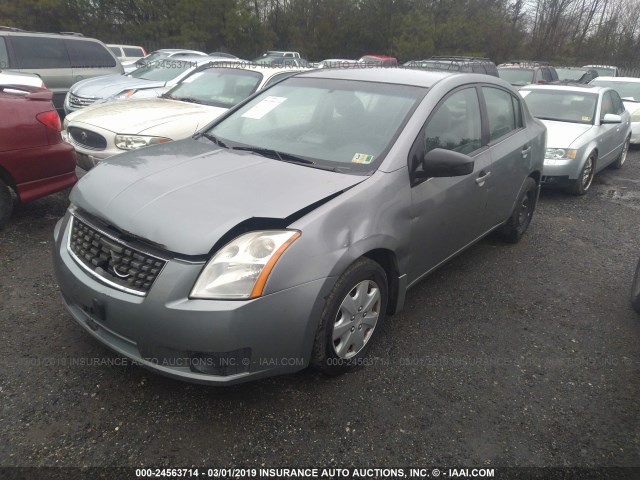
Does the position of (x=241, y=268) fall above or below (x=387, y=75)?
below

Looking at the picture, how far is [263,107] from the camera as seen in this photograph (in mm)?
3488

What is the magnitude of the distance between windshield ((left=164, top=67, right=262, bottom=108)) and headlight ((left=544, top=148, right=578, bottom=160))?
4.17 meters

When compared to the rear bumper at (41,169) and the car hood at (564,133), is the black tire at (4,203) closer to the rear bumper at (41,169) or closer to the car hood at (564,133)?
the rear bumper at (41,169)

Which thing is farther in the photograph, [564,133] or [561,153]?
[564,133]

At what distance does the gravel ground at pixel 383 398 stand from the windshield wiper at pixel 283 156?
3.99 ft

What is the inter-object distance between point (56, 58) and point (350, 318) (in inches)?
384

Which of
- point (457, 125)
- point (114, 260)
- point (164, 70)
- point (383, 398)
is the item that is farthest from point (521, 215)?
point (164, 70)

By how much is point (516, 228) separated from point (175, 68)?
762cm

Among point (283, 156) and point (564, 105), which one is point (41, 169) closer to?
point (283, 156)

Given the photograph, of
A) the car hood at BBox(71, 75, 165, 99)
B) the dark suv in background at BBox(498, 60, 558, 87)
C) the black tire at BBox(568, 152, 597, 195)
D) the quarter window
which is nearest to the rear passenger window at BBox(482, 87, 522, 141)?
the black tire at BBox(568, 152, 597, 195)

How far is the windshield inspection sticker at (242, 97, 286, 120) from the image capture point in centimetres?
344

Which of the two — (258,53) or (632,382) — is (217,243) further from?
(258,53)

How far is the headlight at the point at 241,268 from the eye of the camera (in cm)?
207

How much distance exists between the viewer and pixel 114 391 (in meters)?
2.46
